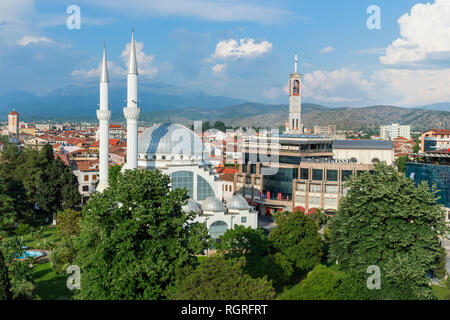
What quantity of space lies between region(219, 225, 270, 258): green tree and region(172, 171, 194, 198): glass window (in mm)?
13263

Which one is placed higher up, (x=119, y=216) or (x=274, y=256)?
(x=119, y=216)

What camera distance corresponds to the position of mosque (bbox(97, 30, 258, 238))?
37594 mm

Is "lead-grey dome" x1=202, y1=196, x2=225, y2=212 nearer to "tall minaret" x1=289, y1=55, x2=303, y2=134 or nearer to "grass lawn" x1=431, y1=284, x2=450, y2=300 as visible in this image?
"grass lawn" x1=431, y1=284, x2=450, y2=300

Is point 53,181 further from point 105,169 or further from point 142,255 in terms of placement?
point 142,255

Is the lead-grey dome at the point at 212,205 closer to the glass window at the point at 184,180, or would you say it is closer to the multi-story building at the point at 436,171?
the glass window at the point at 184,180

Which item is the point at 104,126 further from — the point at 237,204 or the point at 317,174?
the point at 317,174

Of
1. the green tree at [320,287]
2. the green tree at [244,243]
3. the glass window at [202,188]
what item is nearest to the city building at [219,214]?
the glass window at [202,188]

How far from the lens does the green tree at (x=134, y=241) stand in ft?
59.0

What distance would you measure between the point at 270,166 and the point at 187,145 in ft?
39.3

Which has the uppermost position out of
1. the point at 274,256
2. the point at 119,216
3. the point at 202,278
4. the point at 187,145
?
the point at 187,145

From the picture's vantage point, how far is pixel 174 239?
63.5ft

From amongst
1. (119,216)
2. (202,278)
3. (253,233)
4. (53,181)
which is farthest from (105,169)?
(202,278)

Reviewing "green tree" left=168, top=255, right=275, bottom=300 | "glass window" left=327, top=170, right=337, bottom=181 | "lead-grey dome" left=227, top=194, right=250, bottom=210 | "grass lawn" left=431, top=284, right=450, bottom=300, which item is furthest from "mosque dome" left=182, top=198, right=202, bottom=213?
"green tree" left=168, top=255, right=275, bottom=300

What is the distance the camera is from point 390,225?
79.5 ft
